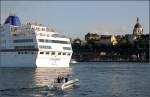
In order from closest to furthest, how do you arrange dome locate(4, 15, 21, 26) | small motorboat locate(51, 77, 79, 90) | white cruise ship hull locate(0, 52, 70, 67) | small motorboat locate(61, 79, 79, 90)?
small motorboat locate(51, 77, 79, 90)
small motorboat locate(61, 79, 79, 90)
white cruise ship hull locate(0, 52, 70, 67)
dome locate(4, 15, 21, 26)

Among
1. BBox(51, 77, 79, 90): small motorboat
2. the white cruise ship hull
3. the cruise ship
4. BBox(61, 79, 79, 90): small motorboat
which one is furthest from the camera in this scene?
the cruise ship

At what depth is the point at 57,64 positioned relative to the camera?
10856 centimetres

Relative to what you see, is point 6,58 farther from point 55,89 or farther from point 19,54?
point 55,89

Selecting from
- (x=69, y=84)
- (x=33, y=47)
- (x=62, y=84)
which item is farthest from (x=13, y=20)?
(x=62, y=84)

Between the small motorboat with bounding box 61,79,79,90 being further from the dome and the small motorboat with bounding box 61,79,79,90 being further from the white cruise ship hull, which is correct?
the dome

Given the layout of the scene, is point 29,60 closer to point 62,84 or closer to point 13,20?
point 13,20

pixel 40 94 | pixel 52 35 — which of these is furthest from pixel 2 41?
pixel 40 94

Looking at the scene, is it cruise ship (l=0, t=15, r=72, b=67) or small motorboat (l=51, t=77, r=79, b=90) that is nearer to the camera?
small motorboat (l=51, t=77, r=79, b=90)

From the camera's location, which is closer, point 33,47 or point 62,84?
point 62,84

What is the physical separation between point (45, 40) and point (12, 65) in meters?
8.70

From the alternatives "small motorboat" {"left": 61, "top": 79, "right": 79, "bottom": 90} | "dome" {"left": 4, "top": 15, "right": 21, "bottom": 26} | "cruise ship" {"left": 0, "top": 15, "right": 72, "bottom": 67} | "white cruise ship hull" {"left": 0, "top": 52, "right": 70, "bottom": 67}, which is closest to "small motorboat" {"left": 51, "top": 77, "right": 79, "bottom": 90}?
"small motorboat" {"left": 61, "top": 79, "right": 79, "bottom": 90}

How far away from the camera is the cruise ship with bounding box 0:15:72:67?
105 meters

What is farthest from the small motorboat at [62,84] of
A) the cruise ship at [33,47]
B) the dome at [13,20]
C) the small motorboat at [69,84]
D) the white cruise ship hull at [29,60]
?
the dome at [13,20]

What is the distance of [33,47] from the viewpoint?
105 metres
